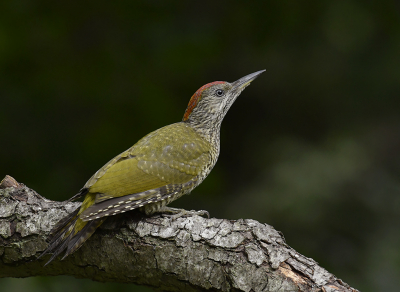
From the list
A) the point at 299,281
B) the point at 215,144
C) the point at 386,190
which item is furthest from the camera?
the point at 386,190

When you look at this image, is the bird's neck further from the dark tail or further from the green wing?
the dark tail

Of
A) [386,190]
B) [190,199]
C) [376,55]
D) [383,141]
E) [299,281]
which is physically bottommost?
[299,281]

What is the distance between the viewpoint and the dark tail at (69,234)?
106 inches

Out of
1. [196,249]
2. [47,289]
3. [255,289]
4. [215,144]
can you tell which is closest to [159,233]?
[196,249]

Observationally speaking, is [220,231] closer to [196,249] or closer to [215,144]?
[196,249]

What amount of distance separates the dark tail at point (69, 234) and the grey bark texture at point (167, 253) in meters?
0.08

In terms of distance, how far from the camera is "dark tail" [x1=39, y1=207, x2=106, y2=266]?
269 cm

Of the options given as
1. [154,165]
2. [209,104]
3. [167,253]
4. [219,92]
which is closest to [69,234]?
[167,253]

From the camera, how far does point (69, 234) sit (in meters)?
2.78

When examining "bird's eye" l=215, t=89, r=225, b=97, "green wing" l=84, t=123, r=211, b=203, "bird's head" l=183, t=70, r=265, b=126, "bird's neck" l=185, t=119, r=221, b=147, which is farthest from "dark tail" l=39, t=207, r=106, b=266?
"bird's eye" l=215, t=89, r=225, b=97

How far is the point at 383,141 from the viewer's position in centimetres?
478

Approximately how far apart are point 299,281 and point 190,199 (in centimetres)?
226

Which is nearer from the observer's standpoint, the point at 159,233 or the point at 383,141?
the point at 159,233

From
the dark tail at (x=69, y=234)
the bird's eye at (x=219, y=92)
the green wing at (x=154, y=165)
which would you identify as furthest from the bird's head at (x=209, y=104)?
the dark tail at (x=69, y=234)
